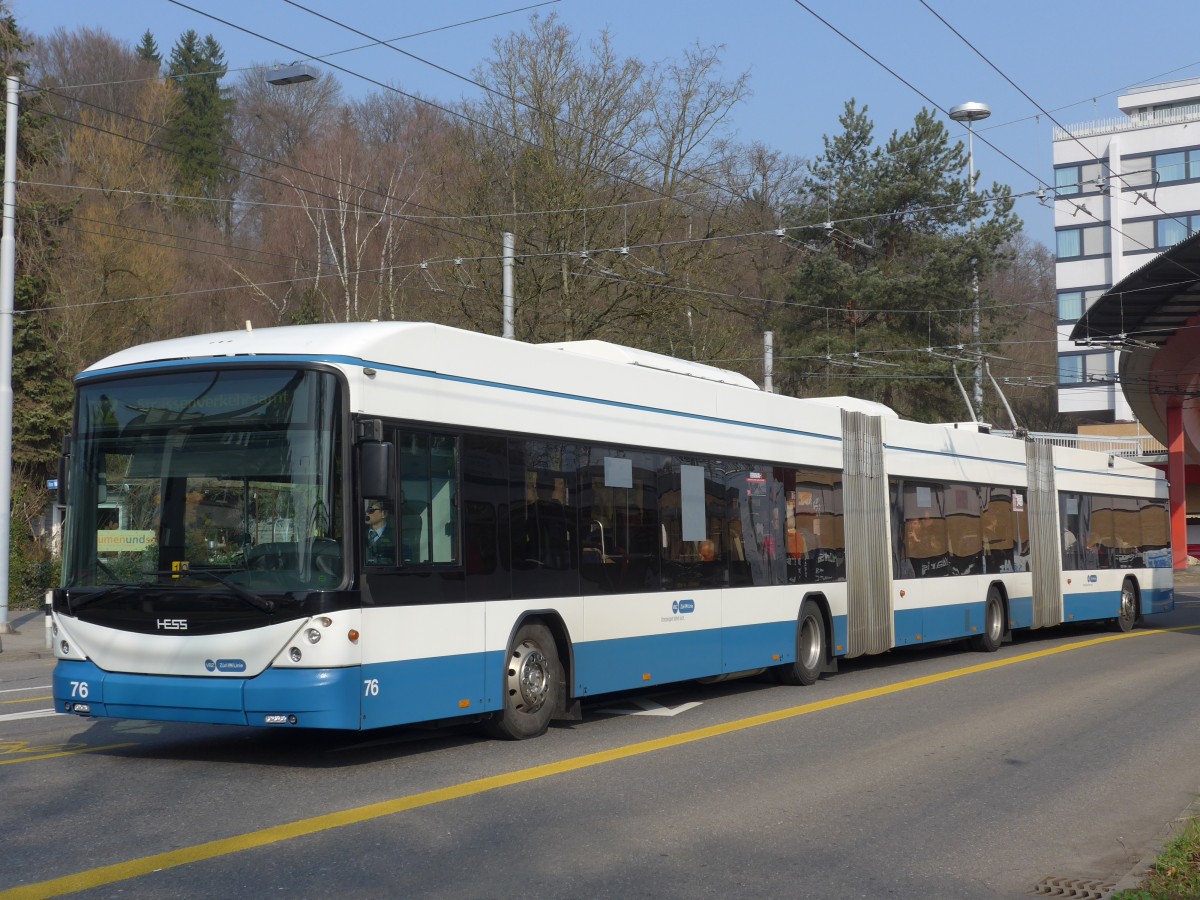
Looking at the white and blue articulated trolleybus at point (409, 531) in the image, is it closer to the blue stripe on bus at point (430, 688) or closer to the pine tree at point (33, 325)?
the blue stripe on bus at point (430, 688)

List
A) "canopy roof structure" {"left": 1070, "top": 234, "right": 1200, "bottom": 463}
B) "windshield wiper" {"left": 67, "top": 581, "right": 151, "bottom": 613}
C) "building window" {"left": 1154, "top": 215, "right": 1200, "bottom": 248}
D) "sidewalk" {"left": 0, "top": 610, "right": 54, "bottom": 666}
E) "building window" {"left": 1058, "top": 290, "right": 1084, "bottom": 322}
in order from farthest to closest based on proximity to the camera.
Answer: "building window" {"left": 1058, "top": 290, "right": 1084, "bottom": 322}, "building window" {"left": 1154, "top": 215, "right": 1200, "bottom": 248}, "canopy roof structure" {"left": 1070, "top": 234, "right": 1200, "bottom": 463}, "sidewalk" {"left": 0, "top": 610, "right": 54, "bottom": 666}, "windshield wiper" {"left": 67, "top": 581, "right": 151, "bottom": 613}

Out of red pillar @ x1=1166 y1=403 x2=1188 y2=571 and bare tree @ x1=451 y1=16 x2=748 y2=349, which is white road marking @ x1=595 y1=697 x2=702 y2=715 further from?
red pillar @ x1=1166 y1=403 x2=1188 y2=571

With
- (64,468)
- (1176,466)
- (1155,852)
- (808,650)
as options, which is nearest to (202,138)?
(1176,466)

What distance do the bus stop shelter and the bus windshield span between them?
27992mm

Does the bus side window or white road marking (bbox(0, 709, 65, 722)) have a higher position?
the bus side window

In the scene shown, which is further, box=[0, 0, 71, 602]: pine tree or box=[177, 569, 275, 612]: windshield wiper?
box=[0, 0, 71, 602]: pine tree

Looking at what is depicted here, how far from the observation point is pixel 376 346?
9.60 meters

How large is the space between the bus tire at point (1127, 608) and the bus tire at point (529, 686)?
17494 mm

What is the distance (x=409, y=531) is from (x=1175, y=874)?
5.16 meters

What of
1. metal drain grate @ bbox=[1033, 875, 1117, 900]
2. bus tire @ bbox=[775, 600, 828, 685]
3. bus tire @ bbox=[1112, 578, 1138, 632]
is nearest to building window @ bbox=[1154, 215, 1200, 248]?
bus tire @ bbox=[1112, 578, 1138, 632]

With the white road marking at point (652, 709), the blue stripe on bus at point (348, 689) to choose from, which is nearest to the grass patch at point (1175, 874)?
the blue stripe on bus at point (348, 689)

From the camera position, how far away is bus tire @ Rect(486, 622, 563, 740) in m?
10.7

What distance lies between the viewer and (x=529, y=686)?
10938mm

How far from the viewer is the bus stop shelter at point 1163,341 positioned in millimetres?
36344
